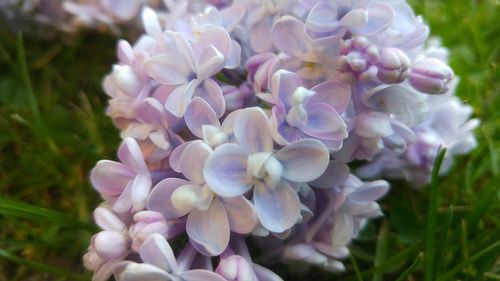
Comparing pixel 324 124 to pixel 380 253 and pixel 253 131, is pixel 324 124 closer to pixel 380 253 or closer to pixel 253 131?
pixel 253 131

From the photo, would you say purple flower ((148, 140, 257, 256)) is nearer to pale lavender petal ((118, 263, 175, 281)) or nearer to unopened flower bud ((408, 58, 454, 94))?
pale lavender petal ((118, 263, 175, 281))

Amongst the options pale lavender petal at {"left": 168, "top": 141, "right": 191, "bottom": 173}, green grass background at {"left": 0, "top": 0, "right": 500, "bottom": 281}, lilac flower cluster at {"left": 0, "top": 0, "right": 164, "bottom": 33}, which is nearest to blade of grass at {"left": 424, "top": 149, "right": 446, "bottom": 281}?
green grass background at {"left": 0, "top": 0, "right": 500, "bottom": 281}

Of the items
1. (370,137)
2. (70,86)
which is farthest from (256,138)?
(70,86)

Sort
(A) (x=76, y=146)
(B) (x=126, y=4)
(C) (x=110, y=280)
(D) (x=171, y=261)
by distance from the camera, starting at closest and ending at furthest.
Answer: (D) (x=171, y=261)
(C) (x=110, y=280)
(A) (x=76, y=146)
(B) (x=126, y=4)

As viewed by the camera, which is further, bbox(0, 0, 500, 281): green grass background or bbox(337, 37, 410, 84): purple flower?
bbox(0, 0, 500, 281): green grass background

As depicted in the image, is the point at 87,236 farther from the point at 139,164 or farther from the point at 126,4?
the point at 126,4
